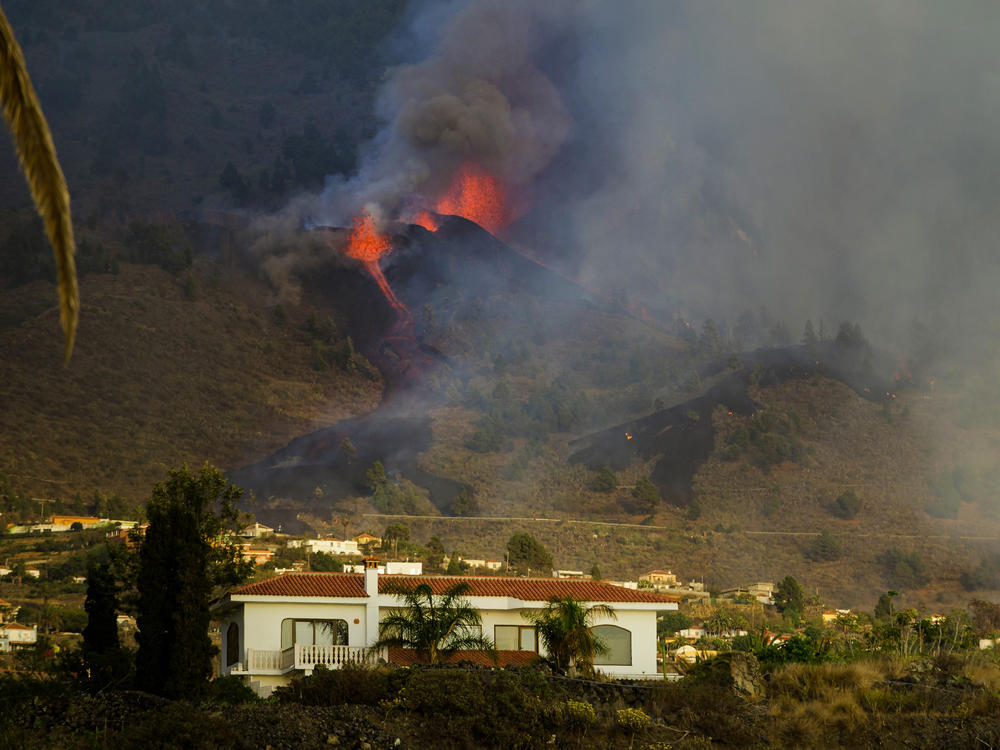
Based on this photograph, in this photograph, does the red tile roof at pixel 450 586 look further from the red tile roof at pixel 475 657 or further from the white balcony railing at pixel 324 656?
the white balcony railing at pixel 324 656

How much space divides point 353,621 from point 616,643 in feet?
26.5

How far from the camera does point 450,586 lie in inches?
1302

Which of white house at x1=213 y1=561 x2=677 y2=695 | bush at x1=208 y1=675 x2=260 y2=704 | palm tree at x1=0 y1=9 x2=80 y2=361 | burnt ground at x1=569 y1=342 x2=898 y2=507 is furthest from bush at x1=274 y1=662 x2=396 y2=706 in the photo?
burnt ground at x1=569 y1=342 x2=898 y2=507

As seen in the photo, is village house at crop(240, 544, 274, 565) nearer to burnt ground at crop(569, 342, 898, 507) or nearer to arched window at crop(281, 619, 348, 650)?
arched window at crop(281, 619, 348, 650)

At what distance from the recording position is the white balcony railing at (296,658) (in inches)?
1134

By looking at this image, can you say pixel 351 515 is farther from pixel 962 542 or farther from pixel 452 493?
pixel 962 542

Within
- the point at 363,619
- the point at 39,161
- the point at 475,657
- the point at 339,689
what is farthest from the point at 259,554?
the point at 39,161

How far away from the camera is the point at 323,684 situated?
23.3m

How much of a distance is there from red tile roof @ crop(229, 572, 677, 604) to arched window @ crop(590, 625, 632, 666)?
2.92 ft

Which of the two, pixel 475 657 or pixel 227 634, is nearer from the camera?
pixel 475 657

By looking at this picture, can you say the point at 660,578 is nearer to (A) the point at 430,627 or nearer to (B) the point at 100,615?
(A) the point at 430,627

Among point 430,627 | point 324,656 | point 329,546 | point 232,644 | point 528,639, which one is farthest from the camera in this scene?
point 329,546

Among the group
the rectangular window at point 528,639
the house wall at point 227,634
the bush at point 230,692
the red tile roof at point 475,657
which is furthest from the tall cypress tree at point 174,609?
the rectangular window at point 528,639

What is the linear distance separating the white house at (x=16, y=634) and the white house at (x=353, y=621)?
28689 millimetres
